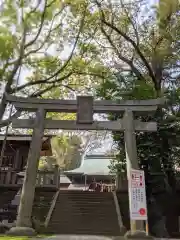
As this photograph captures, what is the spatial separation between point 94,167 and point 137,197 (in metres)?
19.8

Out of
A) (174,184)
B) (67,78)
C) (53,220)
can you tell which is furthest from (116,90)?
(53,220)

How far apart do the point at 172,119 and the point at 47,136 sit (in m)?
8.46

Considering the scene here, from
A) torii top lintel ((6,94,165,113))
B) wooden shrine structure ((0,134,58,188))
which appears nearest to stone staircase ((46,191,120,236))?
wooden shrine structure ((0,134,58,188))

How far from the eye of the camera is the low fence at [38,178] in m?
18.9

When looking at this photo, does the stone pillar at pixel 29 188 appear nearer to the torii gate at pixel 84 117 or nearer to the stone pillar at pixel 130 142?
the torii gate at pixel 84 117

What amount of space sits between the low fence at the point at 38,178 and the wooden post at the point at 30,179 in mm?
6577

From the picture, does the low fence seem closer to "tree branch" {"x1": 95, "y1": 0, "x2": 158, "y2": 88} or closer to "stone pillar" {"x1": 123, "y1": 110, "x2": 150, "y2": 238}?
"stone pillar" {"x1": 123, "y1": 110, "x2": 150, "y2": 238}

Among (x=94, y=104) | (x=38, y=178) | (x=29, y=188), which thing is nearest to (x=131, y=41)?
(x=94, y=104)

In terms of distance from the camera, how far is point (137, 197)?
34.7 feet

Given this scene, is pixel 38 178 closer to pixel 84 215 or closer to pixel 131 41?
pixel 84 215

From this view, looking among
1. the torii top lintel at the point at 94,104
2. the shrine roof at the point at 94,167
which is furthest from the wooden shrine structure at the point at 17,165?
the shrine roof at the point at 94,167

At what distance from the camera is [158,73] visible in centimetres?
1855

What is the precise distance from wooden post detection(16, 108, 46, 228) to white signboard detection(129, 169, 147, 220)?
3799 mm

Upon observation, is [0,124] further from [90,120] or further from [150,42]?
[150,42]
